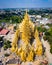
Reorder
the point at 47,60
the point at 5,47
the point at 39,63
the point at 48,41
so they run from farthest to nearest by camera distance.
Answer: the point at 48,41 < the point at 5,47 < the point at 47,60 < the point at 39,63

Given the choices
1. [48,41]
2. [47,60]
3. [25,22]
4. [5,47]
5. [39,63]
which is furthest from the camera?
[48,41]

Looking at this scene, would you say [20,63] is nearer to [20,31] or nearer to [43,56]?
[43,56]

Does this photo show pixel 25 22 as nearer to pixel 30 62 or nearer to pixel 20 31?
pixel 20 31

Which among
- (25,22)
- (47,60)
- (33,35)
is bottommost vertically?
(47,60)

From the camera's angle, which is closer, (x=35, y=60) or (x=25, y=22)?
(x=35, y=60)

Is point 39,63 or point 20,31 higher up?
point 20,31

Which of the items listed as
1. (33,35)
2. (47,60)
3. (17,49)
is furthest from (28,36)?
(47,60)
